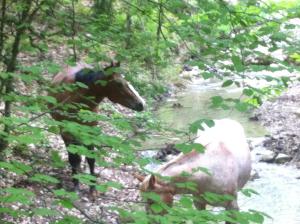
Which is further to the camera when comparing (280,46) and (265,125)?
(265,125)

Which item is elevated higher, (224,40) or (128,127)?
(224,40)

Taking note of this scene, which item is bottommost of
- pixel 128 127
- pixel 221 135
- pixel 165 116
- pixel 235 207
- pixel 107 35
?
pixel 165 116

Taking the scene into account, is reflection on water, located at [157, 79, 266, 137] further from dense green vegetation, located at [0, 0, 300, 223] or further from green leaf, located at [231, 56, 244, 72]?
green leaf, located at [231, 56, 244, 72]

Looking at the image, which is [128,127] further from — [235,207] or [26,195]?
[235,207]

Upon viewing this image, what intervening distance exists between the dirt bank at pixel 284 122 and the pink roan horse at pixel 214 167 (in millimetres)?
3882

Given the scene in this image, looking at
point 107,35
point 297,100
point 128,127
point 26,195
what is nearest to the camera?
point 26,195

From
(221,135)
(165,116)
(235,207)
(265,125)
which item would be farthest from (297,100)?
(235,207)

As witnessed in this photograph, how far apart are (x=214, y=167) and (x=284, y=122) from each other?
28.1 feet

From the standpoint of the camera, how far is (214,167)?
6.10 metres

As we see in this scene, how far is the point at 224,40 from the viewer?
4016mm

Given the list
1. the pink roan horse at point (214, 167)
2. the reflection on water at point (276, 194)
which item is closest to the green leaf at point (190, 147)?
the pink roan horse at point (214, 167)

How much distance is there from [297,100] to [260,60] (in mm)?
13216

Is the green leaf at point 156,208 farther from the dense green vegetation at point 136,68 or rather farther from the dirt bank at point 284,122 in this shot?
the dirt bank at point 284,122

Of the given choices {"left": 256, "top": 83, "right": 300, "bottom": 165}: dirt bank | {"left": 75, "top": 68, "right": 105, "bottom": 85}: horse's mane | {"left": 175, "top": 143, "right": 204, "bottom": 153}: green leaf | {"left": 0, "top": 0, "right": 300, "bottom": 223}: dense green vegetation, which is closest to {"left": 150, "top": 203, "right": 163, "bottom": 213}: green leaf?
{"left": 0, "top": 0, "right": 300, "bottom": 223}: dense green vegetation
